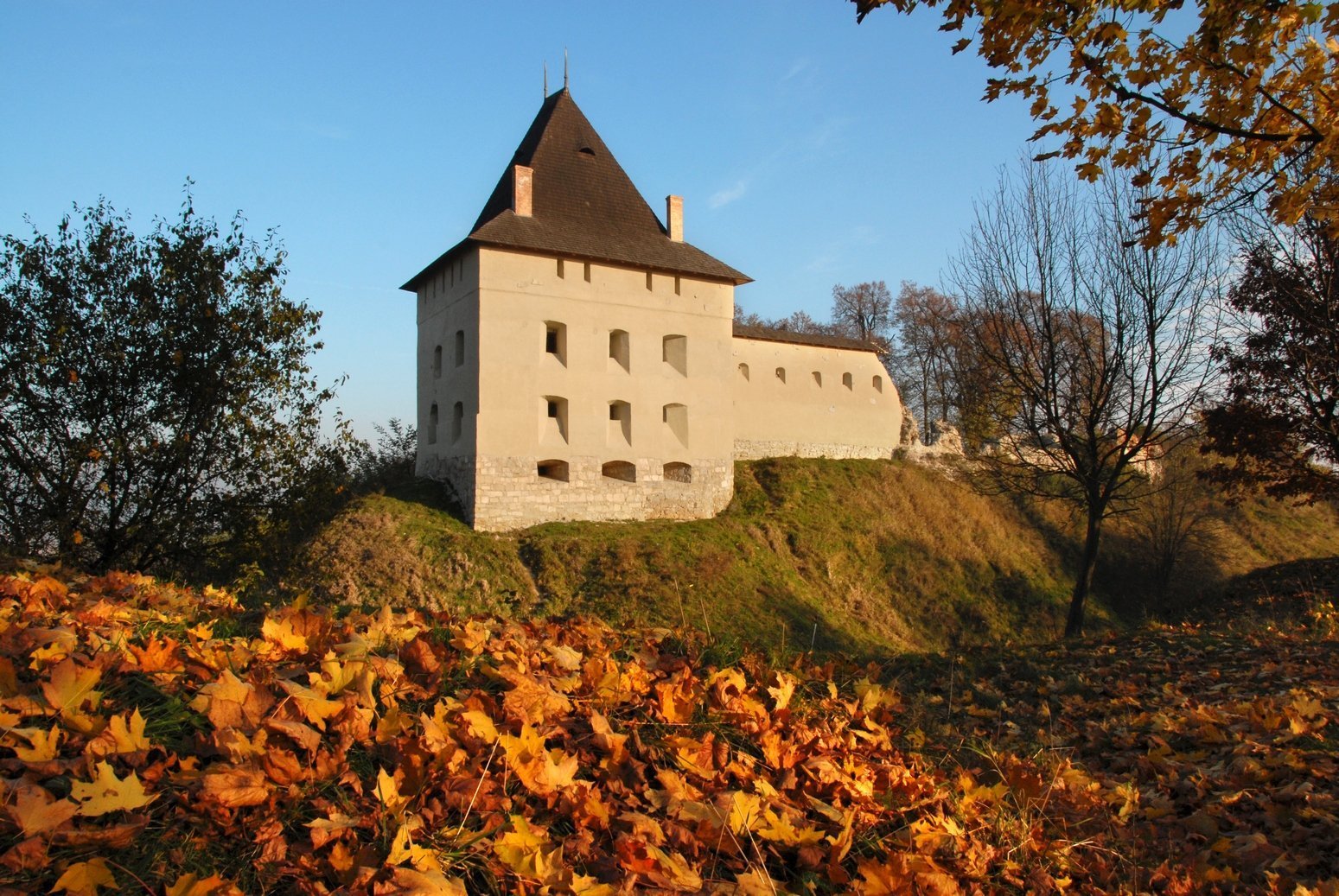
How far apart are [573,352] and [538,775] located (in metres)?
19.4

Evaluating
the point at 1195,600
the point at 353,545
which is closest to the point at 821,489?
the point at 1195,600

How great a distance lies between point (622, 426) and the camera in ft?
74.5

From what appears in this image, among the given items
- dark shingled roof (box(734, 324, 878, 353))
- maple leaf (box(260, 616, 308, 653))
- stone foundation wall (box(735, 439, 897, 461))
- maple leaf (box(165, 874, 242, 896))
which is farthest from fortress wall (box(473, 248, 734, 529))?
maple leaf (box(165, 874, 242, 896))

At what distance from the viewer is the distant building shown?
20.8 meters

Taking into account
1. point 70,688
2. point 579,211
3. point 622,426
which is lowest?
point 70,688

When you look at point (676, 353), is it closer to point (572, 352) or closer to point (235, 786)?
point (572, 352)

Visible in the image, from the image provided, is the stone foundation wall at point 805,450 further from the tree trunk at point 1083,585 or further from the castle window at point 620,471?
the tree trunk at point 1083,585

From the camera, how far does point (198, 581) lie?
479 inches

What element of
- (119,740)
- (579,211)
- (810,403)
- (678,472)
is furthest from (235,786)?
(810,403)

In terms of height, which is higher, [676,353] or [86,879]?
[676,353]

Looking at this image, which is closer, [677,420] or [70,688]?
[70,688]

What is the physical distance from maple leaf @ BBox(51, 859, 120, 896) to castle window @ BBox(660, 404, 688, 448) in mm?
21251

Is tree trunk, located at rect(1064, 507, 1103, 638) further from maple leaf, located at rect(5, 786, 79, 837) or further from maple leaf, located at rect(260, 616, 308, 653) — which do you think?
maple leaf, located at rect(5, 786, 79, 837)

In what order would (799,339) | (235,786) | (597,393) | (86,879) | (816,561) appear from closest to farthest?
(86,879), (235,786), (816,561), (597,393), (799,339)
